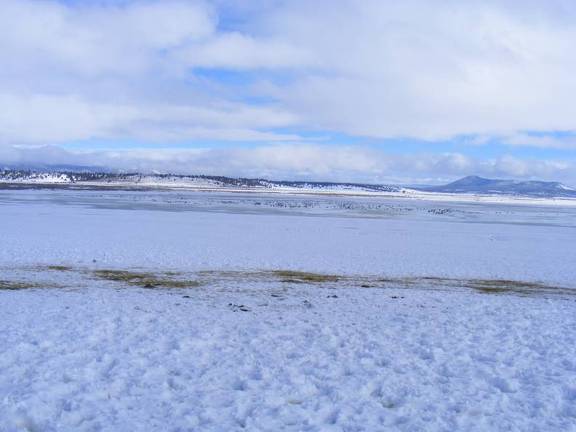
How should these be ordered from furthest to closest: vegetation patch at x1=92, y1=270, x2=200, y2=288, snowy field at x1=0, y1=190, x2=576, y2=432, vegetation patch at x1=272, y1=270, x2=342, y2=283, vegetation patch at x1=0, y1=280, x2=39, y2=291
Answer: vegetation patch at x1=272, y1=270, x2=342, y2=283 → vegetation patch at x1=92, y1=270, x2=200, y2=288 → vegetation patch at x1=0, y1=280, x2=39, y2=291 → snowy field at x1=0, y1=190, x2=576, y2=432

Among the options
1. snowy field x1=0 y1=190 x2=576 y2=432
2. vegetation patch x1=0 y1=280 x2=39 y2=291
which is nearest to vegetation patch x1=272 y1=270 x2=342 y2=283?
snowy field x1=0 y1=190 x2=576 y2=432

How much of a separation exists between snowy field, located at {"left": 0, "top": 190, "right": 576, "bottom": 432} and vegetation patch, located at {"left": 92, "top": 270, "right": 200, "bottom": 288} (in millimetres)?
59

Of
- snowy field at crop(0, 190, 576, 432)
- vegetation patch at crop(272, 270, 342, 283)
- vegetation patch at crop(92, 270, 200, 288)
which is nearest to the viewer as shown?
snowy field at crop(0, 190, 576, 432)

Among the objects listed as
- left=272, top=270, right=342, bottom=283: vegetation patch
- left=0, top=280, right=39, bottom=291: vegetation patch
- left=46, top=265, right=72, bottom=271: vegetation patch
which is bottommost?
left=46, top=265, right=72, bottom=271: vegetation patch

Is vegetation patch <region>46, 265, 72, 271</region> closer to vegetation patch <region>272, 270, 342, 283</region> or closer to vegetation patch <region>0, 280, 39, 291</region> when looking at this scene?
vegetation patch <region>0, 280, 39, 291</region>

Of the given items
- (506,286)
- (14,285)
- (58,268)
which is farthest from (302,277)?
(14,285)

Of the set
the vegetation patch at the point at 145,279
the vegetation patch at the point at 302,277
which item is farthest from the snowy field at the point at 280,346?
the vegetation patch at the point at 302,277

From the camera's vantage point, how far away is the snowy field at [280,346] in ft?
21.5

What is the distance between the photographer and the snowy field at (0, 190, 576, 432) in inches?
258

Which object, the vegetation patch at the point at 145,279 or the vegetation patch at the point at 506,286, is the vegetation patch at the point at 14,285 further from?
the vegetation patch at the point at 506,286

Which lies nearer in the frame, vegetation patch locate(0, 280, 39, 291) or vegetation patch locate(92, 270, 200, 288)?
vegetation patch locate(0, 280, 39, 291)

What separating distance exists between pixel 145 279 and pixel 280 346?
7.95 meters

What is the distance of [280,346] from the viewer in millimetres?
9062

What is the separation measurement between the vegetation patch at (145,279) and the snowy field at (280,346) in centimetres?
6
